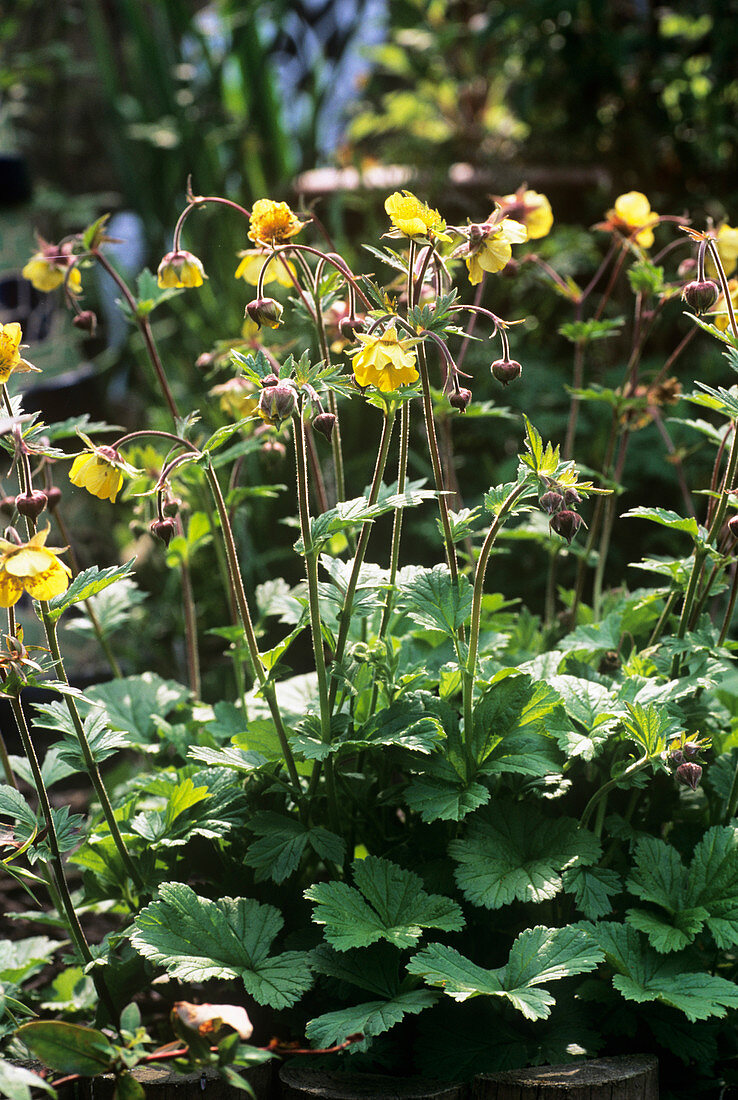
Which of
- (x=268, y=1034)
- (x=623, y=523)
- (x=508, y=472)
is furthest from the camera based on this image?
(x=623, y=523)

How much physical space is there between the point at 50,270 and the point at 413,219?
21.7 inches

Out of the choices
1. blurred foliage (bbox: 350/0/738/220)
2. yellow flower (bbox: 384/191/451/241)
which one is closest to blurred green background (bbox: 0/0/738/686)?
blurred foliage (bbox: 350/0/738/220)

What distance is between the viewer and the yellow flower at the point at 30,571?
2.89 ft

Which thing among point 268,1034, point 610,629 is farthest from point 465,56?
point 268,1034

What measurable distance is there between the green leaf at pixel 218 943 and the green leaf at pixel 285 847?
5cm

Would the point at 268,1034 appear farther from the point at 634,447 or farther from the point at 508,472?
the point at 634,447

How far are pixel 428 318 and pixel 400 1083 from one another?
0.80 metres

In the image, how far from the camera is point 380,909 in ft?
3.55

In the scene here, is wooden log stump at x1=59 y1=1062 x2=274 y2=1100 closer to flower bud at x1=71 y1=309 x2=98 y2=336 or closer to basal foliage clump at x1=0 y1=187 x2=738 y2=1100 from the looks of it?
basal foliage clump at x1=0 y1=187 x2=738 y2=1100

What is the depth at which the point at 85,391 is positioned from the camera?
3121mm

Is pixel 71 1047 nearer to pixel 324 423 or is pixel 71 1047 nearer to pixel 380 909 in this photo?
pixel 380 909

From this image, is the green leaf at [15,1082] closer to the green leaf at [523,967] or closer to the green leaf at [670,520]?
the green leaf at [523,967]

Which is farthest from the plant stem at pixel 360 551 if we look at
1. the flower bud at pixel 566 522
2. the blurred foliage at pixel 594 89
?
the blurred foliage at pixel 594 89

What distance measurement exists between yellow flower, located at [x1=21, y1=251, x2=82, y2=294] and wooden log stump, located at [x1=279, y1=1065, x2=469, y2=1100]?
99cm
